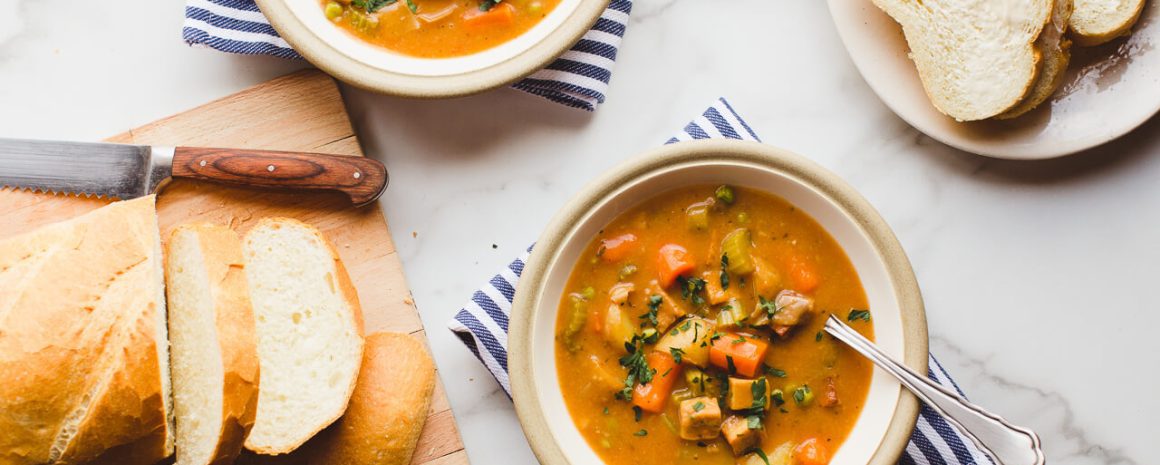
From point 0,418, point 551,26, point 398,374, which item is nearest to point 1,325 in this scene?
point 0,418

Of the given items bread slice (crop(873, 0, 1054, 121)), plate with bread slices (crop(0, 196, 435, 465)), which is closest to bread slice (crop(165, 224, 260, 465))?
plate with bread slices (crop(0, 196, 435, 465))

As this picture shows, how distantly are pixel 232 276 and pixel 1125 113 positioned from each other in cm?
341

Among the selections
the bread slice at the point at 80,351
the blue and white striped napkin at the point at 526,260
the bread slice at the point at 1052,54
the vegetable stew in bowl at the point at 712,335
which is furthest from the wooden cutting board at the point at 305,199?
the bread slice at the point at 1052,54

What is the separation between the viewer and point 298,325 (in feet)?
11.4

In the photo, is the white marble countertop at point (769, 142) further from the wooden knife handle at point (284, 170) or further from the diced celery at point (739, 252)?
the diced celery at point (739, 252)

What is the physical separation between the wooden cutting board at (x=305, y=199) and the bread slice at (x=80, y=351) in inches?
17.8

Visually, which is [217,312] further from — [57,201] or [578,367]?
[578,367]

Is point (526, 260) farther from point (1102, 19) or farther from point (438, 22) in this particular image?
point (1102, 19)

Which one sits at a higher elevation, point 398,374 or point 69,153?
point 69,153

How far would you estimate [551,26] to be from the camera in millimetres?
3576

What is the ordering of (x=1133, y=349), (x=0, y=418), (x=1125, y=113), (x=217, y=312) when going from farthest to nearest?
1. (x=1133, y=349)
2. (x=1125, y=113)
3. (x=217, y=312)
4. (x=0, y=418)

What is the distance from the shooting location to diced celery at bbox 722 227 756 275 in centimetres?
320

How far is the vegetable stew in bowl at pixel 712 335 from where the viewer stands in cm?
319

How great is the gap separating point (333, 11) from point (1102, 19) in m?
2.94
